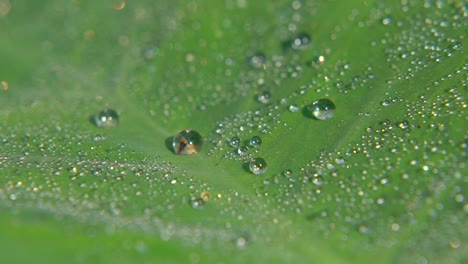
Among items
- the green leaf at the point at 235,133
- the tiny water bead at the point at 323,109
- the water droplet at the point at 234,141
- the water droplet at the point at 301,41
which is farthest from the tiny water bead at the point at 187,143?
the water droplet at the point at 301,41

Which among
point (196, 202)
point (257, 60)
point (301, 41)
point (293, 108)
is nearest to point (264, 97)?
point (293, 108)

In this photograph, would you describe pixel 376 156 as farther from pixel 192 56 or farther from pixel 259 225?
pixel 192 56

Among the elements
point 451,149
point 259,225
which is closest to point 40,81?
point 259,225

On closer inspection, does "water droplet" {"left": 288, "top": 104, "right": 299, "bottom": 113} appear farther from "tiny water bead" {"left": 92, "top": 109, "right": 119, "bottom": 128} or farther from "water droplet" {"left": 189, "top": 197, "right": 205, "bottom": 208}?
"tiny water bead" {"left": 92, "top": 109, "right": 119, "bottom": 128}

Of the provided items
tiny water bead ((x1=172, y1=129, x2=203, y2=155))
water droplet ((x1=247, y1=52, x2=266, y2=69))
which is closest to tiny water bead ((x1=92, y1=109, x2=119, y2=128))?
tiny water bead ((x1=172, y1=129, x2=203, y2=155))

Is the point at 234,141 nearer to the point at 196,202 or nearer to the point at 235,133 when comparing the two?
the point at 235,133
